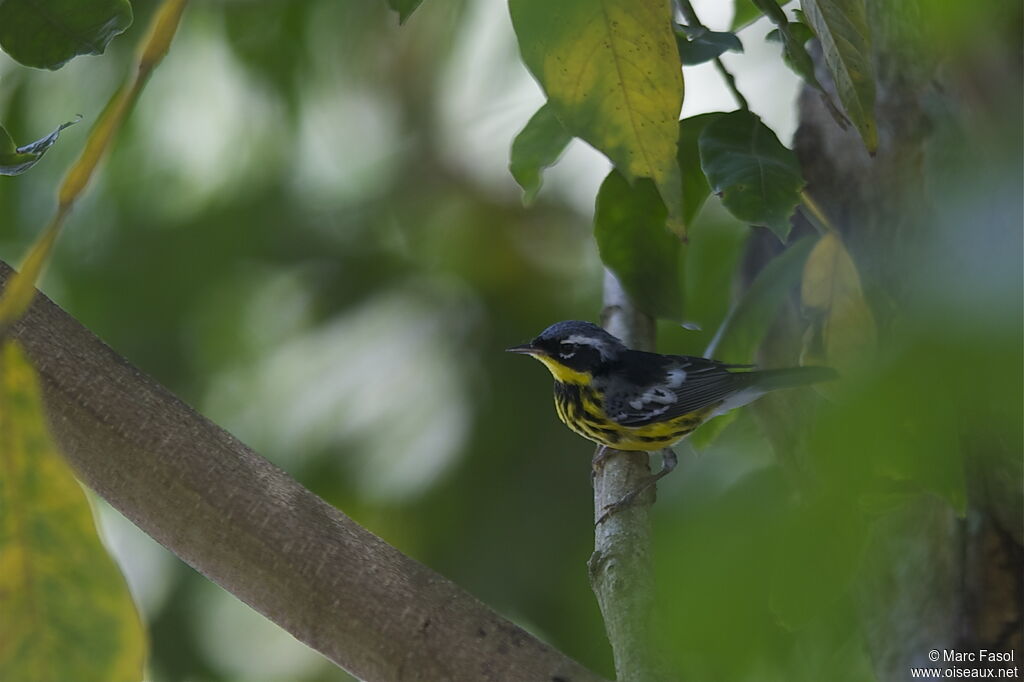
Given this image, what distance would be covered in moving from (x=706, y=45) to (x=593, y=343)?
0.51 meters

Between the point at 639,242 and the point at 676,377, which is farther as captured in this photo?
the point at 676,377

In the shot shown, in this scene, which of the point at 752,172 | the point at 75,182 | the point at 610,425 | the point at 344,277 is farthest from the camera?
the point at 344,277

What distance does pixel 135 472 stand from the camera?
459 millimetres

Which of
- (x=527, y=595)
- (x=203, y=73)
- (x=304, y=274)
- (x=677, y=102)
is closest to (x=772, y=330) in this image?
(x=677, y=102)

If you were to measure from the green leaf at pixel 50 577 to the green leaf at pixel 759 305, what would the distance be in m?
0.57

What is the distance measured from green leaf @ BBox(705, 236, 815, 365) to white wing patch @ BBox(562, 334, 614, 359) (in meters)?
0.28

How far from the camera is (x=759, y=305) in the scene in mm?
769

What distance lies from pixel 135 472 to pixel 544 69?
0.24m

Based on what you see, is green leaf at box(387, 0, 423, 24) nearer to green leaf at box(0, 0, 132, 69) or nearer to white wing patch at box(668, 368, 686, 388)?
green leaf at box(0, 0, 132, 69)

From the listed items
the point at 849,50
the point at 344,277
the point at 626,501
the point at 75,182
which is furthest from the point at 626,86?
the point at 344,277

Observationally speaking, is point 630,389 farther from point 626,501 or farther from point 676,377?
point 626,501

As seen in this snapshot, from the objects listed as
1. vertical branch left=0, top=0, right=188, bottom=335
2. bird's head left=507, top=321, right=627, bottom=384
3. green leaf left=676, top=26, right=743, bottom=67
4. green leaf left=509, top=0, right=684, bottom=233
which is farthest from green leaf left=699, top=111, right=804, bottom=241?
bird's head left=507, top=321, right=627, bottom=384

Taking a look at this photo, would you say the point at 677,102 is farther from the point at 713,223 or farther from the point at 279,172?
the point at 279,172

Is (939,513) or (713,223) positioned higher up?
(939,513)
